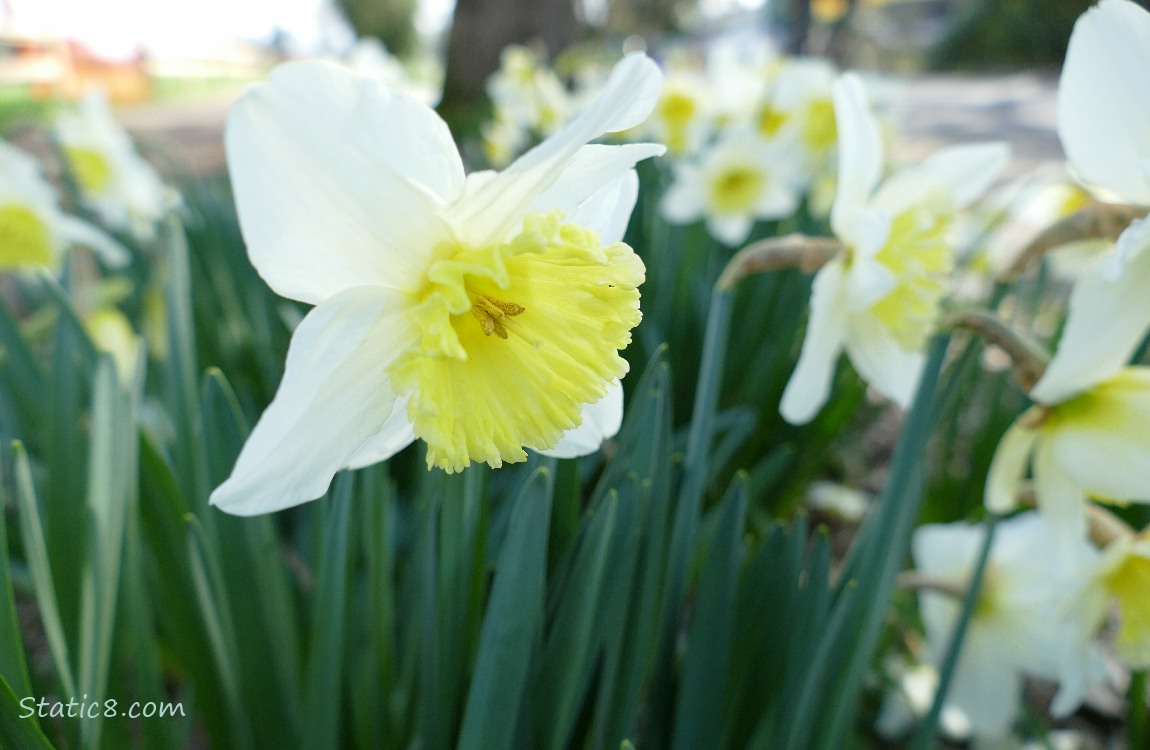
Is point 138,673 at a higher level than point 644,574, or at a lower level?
lower

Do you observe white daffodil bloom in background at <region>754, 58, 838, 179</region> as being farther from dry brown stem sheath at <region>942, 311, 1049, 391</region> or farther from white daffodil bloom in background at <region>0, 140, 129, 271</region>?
white daffodil bloom in background at <region>0, 140, 129, 271</region>

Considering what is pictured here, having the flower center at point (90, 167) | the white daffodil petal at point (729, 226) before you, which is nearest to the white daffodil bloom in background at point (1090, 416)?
the white daffodil petal at point (729, 226)

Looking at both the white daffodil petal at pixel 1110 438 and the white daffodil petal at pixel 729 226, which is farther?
the white daffodil petal at pixel 729 226

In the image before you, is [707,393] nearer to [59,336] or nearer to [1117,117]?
[1117,117]

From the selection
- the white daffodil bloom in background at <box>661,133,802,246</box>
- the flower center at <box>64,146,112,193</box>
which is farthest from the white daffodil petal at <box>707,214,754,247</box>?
the flower center at <box>64,146,112,193</box>

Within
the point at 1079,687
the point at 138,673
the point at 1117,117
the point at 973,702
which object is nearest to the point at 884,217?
the point at 1117,117

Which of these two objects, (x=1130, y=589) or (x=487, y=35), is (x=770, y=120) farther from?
(x=487, y=35)

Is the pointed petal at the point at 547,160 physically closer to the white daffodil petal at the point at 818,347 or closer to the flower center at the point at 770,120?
the white daffodil petal at the point at 818,347
